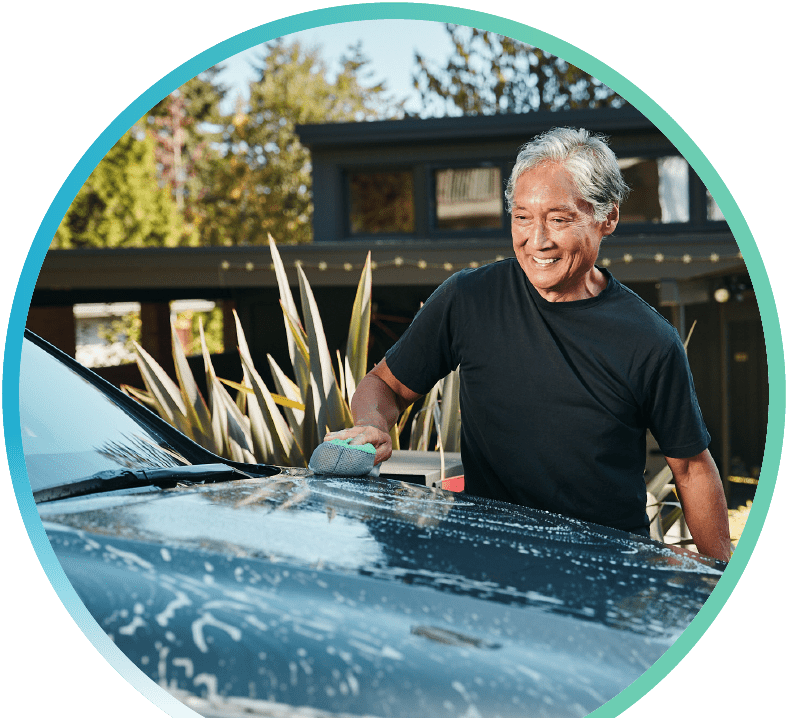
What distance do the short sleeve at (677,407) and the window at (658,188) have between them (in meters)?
6.97

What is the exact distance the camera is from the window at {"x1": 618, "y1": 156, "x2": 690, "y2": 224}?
28.3 ft

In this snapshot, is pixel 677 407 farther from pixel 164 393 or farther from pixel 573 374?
pixel 164 393

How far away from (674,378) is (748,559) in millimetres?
469

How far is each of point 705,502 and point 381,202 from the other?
7.99m

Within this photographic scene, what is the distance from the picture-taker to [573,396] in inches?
83.6

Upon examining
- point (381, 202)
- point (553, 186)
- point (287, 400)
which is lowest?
point (287, 400)

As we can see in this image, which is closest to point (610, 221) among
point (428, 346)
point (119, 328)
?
point (428, 346)

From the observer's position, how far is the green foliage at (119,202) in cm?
1633

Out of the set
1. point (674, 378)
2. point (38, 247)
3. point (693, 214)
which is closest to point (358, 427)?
point (674, 378)

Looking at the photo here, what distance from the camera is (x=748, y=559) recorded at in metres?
1.98

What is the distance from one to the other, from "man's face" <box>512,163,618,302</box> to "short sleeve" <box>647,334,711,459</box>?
325mm

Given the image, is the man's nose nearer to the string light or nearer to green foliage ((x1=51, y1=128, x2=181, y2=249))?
the string light

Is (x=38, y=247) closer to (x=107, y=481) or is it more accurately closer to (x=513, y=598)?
(x=107, y=481)

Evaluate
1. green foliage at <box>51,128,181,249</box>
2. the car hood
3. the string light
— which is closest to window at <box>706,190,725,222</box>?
the string light
